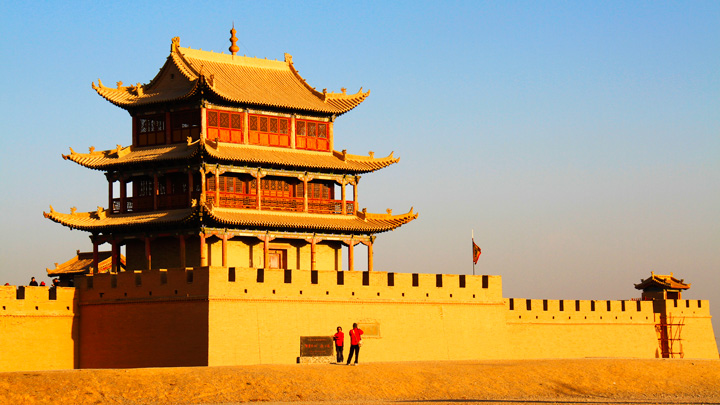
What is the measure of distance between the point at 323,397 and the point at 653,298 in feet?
94.4

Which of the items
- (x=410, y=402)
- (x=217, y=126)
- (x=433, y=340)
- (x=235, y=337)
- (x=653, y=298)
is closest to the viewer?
(x=410, y=402)

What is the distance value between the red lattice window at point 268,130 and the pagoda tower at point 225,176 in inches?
1.6

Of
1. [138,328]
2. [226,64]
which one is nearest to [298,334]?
[138,328]

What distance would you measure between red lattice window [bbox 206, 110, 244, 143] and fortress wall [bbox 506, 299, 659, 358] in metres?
12.4

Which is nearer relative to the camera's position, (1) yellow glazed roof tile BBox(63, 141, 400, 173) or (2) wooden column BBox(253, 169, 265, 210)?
(1) yellow glazed roof tile BBox(63, 141, 400, 173)

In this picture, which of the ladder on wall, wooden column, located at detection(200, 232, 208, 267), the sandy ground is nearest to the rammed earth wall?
the sandy ground

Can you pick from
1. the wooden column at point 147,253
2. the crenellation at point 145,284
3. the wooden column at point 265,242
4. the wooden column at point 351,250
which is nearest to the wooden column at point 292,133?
the wooden column at point 265,242

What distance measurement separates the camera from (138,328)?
42688mm

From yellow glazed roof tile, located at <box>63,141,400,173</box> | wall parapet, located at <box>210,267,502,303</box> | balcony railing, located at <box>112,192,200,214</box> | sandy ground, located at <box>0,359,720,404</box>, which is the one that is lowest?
sandy ground, located at <box>0,359,720,404</box>

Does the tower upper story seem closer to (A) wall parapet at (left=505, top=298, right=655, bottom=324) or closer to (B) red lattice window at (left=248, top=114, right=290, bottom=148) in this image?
(B) red lattice window at (left=248, top=114, right=290, bottom=148)

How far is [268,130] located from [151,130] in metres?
4.61

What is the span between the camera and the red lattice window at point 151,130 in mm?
50500

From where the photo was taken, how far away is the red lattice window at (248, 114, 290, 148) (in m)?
50.8

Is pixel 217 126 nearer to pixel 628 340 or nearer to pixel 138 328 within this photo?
pixel 138 328
